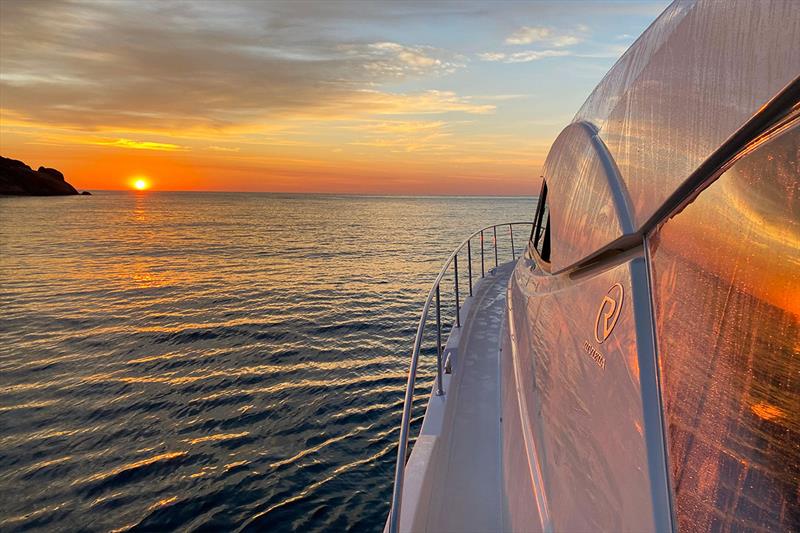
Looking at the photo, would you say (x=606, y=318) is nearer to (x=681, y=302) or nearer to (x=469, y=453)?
(x=681, y=302)

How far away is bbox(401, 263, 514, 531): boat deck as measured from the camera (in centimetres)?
256

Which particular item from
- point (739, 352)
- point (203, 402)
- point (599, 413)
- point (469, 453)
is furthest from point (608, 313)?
point (203, 402)

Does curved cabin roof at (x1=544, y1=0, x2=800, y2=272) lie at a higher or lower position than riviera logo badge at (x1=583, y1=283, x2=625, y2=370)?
higher

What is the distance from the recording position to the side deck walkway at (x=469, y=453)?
8.39 feet

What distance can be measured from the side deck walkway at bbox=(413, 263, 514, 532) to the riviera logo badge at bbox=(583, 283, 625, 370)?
1278 millimetres

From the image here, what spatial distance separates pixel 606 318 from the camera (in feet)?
Result: 5.10

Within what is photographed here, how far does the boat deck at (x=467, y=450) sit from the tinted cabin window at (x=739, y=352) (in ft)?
5.30

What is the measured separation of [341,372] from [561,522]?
7765 millimetres

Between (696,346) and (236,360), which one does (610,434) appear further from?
(236,360)

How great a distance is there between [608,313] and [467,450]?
1.90 meters

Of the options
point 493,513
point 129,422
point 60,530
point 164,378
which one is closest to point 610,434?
point 493,513

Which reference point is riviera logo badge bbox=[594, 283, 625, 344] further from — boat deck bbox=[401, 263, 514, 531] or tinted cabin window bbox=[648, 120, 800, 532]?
boat deck bbox=[401, 263, 514, 531]

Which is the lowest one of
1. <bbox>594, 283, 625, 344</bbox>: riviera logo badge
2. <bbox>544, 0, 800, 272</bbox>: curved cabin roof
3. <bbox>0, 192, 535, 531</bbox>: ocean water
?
<bbox>0, 192, 535, 531</bbox>: ocean water

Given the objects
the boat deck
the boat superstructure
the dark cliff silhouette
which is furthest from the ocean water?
the dark cliff silhouette
